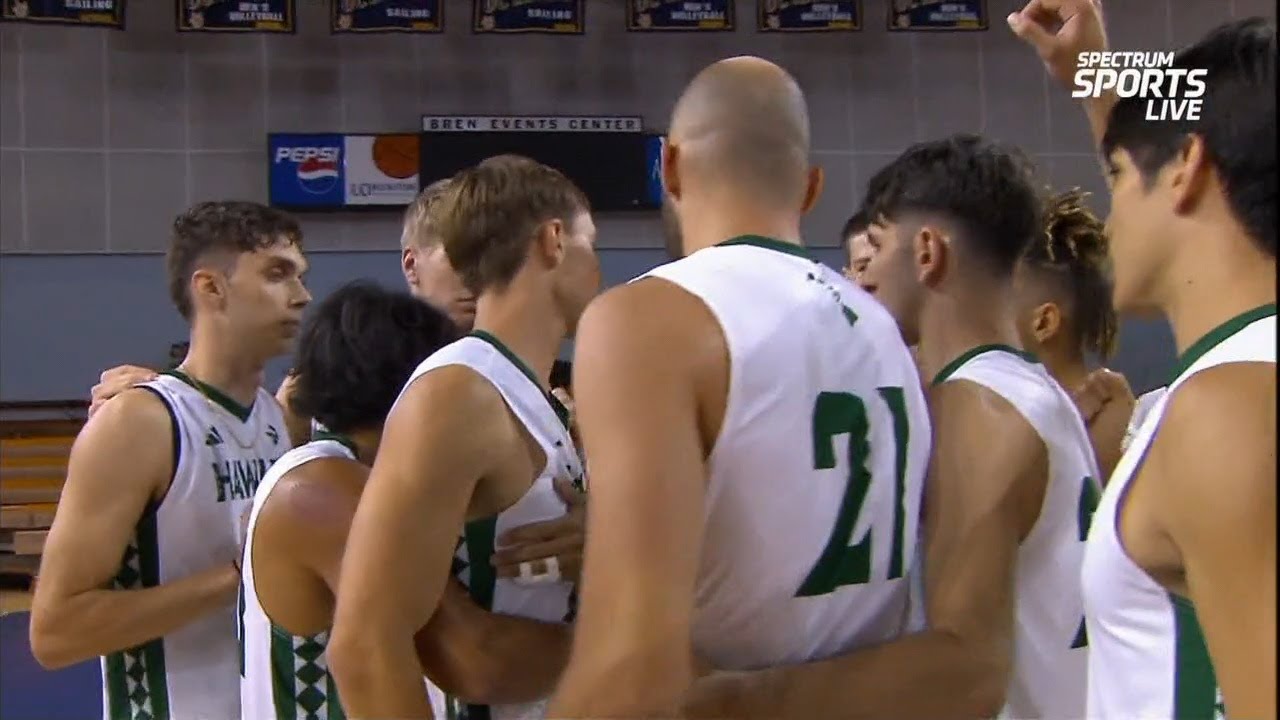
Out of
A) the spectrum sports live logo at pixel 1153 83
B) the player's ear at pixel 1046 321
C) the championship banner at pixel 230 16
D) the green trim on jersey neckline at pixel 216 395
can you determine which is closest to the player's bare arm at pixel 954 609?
the spectrum sports live logo at pixel 1153 83

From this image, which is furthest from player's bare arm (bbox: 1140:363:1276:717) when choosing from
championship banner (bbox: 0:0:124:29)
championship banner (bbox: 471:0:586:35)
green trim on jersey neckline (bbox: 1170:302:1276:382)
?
championship banner (bbox: 0:0:124:29)

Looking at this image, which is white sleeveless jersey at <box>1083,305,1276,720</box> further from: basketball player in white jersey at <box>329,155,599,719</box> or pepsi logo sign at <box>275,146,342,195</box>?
pepsi logo sign at <box>275,146,342,195</box>

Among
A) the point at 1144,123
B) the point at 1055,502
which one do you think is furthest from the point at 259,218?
the point at 1144,123

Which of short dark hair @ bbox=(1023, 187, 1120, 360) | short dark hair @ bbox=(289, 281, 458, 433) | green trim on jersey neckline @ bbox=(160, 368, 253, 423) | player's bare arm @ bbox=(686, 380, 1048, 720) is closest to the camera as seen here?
player's bare arm @ bbox=(686, 380, 1048, 720)

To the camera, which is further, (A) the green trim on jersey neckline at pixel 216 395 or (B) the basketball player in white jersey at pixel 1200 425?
(A) the green trim on jersey neckline at pixel 216 395

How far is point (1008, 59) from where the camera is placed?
10.5 meters

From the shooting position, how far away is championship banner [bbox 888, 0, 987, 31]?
32.6ft

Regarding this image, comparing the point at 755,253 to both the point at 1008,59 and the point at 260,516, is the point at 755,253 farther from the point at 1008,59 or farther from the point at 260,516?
the point at 1008,59

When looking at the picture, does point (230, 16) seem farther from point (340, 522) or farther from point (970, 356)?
point (970, 356)

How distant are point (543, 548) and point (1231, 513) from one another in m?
1.15

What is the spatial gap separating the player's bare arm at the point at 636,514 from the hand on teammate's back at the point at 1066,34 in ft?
4.38

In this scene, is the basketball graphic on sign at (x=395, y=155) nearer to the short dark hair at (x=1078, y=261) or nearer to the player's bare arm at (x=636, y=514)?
the short dark hair at (x=1078, y=261)

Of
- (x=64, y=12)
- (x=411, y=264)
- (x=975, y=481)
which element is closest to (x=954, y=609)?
(x=975, y=481)

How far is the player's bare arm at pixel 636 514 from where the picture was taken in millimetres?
1285
